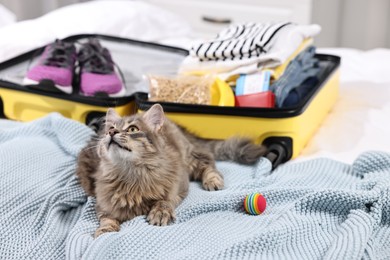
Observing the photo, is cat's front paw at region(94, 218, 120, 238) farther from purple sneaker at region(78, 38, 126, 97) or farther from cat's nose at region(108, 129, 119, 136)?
purple sneaker at region(78, 38, 126, 97)

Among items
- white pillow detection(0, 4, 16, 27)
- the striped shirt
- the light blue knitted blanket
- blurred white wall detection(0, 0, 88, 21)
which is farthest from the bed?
blurred white wall detection(0, 0, 88, 21)

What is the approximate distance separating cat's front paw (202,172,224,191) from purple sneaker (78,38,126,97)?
52 cm

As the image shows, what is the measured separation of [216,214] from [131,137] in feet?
0.87

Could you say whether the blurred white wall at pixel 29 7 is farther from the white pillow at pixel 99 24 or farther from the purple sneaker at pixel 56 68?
the purple sneaker at pixel 56 68

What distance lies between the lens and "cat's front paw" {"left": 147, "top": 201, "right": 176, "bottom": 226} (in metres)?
1.26

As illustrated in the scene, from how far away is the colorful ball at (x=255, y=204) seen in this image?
134 cm

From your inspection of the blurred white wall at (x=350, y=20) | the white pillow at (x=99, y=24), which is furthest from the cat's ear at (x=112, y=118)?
the blurred white wall at (x=350, y=20)

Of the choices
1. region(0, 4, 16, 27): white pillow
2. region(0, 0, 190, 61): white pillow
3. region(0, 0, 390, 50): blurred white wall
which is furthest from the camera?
region(0, 0, 390, 50): blurred white wall

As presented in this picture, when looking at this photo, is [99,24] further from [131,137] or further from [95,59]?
[131,137]

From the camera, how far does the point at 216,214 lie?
1348 millimetres

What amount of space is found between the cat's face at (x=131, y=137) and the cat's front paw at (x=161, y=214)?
0.11m

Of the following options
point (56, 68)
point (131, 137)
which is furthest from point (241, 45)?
point (131, 137)

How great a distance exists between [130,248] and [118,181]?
21cm

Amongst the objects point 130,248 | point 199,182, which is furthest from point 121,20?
point 130,248
